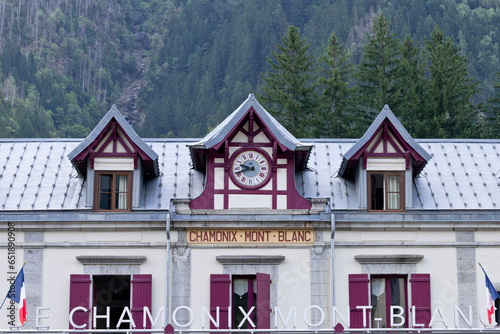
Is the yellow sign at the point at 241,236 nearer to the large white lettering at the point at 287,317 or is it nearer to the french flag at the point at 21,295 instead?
the large white lettering at the point at 287,317

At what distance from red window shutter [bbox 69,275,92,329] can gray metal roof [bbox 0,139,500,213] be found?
2.26 meters

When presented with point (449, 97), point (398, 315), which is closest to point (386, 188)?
point (398, 315)

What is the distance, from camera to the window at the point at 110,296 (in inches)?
1125

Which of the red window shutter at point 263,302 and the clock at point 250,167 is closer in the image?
the red window shutter at point 263,302

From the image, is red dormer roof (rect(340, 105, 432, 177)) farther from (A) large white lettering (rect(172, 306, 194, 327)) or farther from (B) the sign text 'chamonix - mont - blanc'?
(A) large white lettering (rect(172, 306, 194, 327))

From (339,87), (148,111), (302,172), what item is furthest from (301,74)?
(148,111)

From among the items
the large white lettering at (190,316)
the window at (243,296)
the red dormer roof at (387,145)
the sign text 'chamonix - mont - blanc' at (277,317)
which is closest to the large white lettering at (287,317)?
the sign text 'chamonix - mont - blanc' at (277,317)

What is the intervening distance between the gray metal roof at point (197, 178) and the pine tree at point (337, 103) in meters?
25.5

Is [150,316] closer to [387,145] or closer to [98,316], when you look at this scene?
[98,316]

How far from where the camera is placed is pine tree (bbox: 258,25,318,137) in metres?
60.7

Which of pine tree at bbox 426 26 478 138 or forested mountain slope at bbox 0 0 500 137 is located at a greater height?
forested mountain slope at bbox 0 0 500 137

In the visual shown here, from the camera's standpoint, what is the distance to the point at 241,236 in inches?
1147

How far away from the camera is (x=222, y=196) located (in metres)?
29.3

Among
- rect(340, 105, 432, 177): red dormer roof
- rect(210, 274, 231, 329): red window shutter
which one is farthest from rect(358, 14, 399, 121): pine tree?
rect(210, 274, 231, 329): red window shutter
